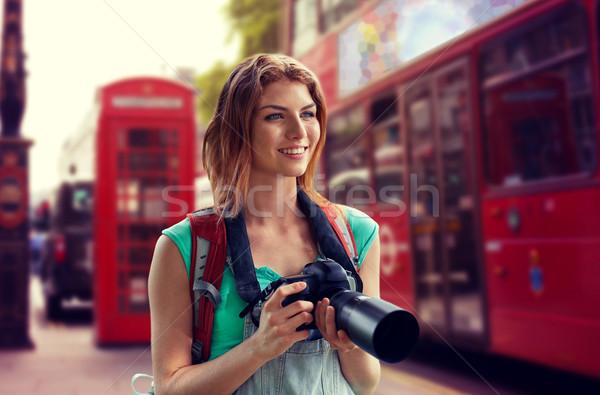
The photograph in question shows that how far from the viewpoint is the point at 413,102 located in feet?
16.8

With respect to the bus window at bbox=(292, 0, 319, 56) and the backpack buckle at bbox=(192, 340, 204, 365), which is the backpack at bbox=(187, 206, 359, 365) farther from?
the bus window at bbox=(292, 0, 319, 56)

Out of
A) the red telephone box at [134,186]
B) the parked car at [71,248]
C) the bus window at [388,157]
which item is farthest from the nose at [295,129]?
the parked car at [71,248]

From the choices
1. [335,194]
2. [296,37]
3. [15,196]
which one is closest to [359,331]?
[335,194]

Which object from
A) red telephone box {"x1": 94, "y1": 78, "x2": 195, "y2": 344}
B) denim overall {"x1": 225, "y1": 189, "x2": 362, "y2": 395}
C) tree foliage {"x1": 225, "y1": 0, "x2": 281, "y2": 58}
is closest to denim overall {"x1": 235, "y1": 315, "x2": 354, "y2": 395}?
denim overall {"x1": 225, "y1": 189, "x2": 362, "y2": 395}

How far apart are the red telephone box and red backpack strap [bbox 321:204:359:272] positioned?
4602 mm

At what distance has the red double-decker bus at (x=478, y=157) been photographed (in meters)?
3.44

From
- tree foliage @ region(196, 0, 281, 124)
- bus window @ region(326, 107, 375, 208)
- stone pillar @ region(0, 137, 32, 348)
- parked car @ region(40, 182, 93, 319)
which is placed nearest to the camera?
stone pillar @ region(0, 137, 32, 348)

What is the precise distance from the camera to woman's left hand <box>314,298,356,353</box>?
3.52 feet

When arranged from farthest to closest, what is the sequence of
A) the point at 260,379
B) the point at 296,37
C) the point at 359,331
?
the point at 296,37
the point at 260,379
the point at 359,331

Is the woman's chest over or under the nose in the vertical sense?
under

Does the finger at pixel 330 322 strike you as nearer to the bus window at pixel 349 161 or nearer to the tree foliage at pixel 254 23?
the bus window at pixel 349 161

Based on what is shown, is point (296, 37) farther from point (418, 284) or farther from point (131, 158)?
point (418, 284)

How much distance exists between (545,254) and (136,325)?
3.77 m

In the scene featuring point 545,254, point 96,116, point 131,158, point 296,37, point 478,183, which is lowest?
point 545,254
